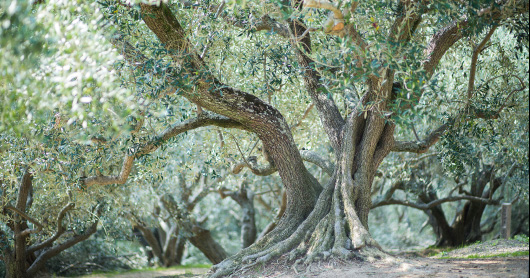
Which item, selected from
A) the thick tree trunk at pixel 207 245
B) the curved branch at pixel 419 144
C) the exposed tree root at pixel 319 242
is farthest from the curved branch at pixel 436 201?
the exposed tree root at pixel 319 242

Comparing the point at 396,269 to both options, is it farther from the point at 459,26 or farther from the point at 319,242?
→ the point at 459,26

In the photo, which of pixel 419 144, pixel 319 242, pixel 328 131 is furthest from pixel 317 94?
pixel 319 242

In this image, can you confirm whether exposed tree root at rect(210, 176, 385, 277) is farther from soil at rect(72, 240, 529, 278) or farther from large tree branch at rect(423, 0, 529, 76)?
large tree branch at rect(423, 0, 529, 76)

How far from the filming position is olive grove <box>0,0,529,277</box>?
4793 mm

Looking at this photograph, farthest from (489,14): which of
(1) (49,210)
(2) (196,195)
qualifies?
(2) (196,195)

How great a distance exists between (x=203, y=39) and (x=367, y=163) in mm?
3326

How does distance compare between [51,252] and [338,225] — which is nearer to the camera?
[338,225]

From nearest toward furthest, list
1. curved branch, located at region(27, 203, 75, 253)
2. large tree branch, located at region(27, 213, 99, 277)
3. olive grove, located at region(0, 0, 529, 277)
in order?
olive grove, located at region(0, 0, 529, 277) → curved branch, located at region(27, 203, 75, 253) → large tree branch, located at region(27, 213, 99, 277)

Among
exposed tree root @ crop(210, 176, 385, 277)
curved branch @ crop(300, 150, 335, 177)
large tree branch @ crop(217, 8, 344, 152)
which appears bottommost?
exposed tree root @ crop(210, 176, 385, 277)

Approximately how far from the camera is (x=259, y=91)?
956 centimetres

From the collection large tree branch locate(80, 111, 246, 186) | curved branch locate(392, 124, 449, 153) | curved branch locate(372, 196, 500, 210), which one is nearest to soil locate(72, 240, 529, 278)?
curved branch locate(392, 124, 449, 153)

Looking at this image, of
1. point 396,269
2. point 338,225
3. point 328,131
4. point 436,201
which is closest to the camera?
point 396,269

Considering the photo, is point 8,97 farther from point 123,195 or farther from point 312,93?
point 123,195

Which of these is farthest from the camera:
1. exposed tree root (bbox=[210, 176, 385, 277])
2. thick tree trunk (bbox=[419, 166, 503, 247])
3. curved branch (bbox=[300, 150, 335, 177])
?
thick tree trunk (bbox=[419, 166, 503, 247])
